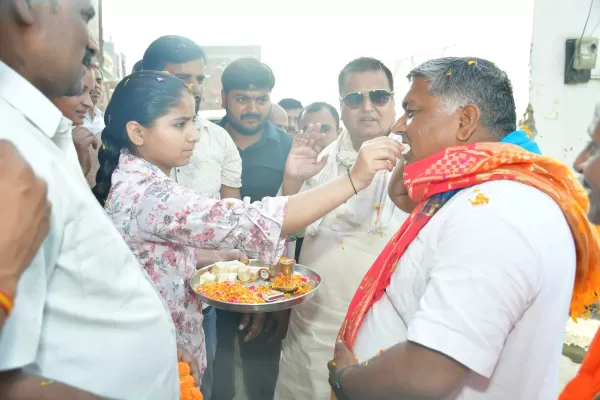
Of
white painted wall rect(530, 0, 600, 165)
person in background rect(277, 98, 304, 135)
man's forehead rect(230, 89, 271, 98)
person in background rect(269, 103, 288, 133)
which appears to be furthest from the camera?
person in background rect(277, 98, 304, 135)

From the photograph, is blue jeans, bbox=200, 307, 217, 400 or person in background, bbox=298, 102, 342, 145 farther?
person in background, bbox=298, 102, 342, 145

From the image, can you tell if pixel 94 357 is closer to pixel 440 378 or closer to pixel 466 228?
pixel 440 378

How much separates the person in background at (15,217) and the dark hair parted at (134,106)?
3.89 ft

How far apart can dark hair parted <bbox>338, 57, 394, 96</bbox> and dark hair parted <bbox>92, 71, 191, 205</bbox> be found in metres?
0.96

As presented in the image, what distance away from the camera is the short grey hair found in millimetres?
1250

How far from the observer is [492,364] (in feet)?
3.16

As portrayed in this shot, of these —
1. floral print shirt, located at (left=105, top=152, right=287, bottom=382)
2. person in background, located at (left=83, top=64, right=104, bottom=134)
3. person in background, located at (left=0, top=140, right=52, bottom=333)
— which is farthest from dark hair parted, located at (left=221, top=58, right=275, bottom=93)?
person in background, located at (left=0, top=140, right=52, bottom=333)

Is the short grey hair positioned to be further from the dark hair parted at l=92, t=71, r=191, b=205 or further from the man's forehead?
the man's forehead

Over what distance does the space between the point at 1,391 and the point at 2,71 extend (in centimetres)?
54

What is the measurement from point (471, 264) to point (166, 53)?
2.27 meters

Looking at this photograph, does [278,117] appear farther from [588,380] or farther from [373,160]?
[588,380]

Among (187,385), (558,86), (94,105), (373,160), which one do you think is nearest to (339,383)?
(187,385)

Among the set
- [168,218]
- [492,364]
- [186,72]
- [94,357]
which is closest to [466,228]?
[492,364]

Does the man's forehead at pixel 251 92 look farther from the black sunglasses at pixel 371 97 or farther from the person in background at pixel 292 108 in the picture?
the person in background at pixel 292 108
